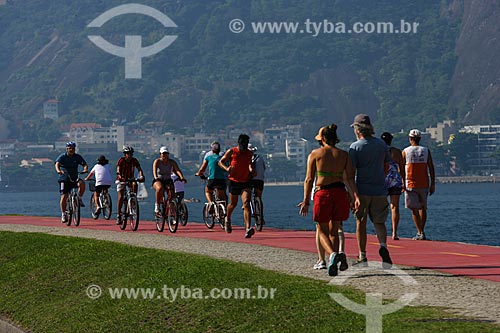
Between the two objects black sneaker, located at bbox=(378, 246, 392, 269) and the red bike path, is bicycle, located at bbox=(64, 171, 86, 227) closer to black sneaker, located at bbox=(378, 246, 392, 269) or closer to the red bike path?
the red bike path

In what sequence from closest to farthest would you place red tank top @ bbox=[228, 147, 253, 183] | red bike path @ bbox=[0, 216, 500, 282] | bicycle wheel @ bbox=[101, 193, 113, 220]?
red bike path @ bbox=[0, 216, 500, 282]
red tank top @ bbox=[228, 147, 253, 183]
bicycle wheel @ bbox=[101, 193, 113, 220]

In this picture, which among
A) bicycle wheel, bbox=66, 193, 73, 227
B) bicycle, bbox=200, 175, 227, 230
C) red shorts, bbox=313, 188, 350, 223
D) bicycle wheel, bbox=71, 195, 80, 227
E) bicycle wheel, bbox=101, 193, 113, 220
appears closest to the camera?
red shorts, bbox=313, 188, 350, 223

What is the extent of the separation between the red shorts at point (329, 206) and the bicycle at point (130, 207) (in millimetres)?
10441

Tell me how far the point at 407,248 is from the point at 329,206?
4.81m

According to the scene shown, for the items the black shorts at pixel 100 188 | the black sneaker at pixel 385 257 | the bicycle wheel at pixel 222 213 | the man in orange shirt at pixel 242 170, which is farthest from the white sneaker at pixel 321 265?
the black shorts at pixel 100 188

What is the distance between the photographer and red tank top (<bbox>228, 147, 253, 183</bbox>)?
20.6 m

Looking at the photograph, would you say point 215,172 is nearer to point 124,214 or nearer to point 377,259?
point 124,214

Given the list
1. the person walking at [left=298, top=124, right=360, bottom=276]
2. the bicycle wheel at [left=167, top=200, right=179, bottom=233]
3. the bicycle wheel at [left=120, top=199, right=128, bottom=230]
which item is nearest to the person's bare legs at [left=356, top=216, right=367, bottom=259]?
the person walking at [left=298, top=124, right=360, bottom=276]

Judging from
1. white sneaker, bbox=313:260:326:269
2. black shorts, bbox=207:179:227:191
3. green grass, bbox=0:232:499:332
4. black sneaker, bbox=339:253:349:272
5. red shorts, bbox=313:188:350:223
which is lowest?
green grass, bbox=0:232:499:332

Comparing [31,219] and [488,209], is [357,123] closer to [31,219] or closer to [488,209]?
[31,219]

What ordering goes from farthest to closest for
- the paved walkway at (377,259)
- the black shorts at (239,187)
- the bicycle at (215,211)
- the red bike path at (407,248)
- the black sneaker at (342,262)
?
1. the bicycle at (215,211)
2. the black shorts at (239,187)
3. the red bike path at (407,248)
4. the black sneaker at (342,262)
5. the paved walkway at (377,259)

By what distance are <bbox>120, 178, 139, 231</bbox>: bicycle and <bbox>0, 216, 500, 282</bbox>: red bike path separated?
0.90 feet

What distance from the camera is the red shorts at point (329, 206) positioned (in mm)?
13578

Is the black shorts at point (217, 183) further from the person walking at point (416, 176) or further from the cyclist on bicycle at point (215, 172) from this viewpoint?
the person walking at point (416, 176)
